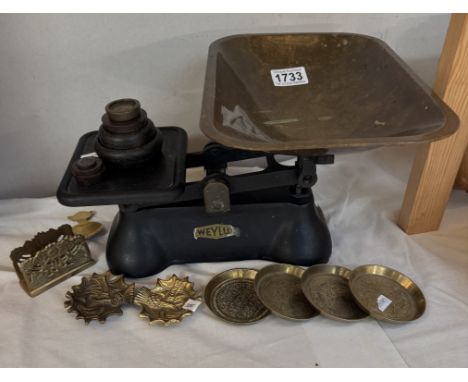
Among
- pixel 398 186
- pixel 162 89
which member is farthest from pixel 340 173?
pixel 162 89

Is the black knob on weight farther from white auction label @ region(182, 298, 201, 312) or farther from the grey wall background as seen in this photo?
the grey wall background

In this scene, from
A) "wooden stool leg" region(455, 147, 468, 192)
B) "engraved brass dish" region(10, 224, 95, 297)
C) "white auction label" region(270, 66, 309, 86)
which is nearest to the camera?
"engraved brass dish" region(10, 224, 95, 297)

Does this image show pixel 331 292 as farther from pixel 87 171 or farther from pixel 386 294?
pixel 87 171

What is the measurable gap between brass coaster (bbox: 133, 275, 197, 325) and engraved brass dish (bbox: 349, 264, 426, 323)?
40 centimetres

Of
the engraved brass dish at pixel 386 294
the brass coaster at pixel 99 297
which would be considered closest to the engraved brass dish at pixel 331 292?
the engraved brass dish at pixel 386 294

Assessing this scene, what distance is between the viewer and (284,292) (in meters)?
1.10

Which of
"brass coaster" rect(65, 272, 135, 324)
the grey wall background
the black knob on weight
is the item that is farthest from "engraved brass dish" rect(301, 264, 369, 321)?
the grey wall background

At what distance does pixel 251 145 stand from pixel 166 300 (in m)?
0.49

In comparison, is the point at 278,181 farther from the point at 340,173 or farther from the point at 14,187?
the point at 14,187

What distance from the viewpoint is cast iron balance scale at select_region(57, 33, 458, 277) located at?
98 cm

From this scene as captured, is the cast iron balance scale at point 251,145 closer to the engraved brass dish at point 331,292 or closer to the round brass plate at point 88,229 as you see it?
the engraved brass dish at point 331,292

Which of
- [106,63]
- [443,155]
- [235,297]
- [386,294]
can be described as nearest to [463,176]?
[443,155]

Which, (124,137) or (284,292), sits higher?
(124,137)

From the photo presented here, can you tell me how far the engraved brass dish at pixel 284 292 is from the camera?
105cm
